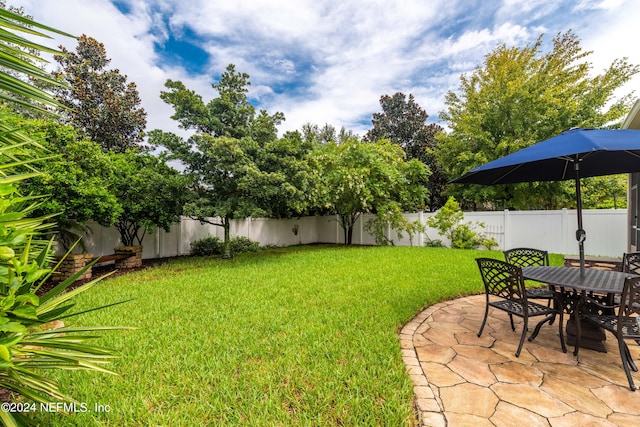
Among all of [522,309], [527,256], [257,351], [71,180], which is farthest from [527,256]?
[71,180]

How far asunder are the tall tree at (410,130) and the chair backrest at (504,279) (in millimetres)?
15659

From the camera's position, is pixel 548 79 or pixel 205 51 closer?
pixel 205 51

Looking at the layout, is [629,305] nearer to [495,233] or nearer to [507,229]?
[507,229]

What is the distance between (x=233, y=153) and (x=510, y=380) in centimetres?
676

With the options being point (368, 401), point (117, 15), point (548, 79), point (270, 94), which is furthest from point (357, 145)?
point (368, 401)

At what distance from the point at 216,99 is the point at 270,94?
4.15 meters

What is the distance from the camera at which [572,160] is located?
11.6 ft

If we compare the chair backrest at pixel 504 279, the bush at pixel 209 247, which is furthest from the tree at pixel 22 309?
the bush at pixel 209 247

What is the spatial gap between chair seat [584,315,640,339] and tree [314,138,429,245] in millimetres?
8156

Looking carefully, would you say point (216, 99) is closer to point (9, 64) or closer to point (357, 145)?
point (357, 145)

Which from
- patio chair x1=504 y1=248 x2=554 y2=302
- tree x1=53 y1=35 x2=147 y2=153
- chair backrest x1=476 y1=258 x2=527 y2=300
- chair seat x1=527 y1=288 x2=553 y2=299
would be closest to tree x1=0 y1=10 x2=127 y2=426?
chair backrest x1=476 y1=258 x2=527 y2=300

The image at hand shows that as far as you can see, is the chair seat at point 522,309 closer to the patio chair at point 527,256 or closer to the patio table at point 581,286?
the patio table at point 581,286

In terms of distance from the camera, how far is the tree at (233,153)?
7.41m

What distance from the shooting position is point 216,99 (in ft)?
26.5
